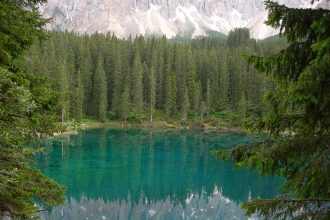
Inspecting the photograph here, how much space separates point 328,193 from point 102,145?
63509 millimetres

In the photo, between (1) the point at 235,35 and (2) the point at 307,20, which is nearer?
(2) the point at 307,20

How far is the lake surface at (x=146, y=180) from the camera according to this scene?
36.7 metres

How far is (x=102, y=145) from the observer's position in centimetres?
6900

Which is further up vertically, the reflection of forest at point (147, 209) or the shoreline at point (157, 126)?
the shoreline at point (157, 126)

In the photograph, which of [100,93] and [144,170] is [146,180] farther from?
[100,93]

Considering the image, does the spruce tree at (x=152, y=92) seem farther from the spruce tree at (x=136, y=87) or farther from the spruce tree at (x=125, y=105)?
the spruce tree at (x=125, y=105)

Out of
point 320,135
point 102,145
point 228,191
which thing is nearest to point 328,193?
point 320,135

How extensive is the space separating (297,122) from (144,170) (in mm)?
46025

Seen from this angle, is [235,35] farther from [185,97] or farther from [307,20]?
[307,20]

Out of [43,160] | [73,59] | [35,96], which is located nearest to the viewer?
[35,96]

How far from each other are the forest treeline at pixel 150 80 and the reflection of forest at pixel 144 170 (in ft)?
75.0

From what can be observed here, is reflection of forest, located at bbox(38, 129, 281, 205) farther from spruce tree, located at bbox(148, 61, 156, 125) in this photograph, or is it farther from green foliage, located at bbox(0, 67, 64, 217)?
green foliage, located at bbox(0, 67, 64, 217)

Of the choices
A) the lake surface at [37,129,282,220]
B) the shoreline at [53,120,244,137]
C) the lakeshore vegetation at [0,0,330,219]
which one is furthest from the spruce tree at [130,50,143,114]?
the lakeshore vegetation at [0,0,330,219]

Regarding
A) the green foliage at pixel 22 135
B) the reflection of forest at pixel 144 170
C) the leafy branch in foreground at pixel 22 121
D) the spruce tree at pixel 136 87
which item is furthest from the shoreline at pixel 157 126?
the green foliage at pixel 22 135
